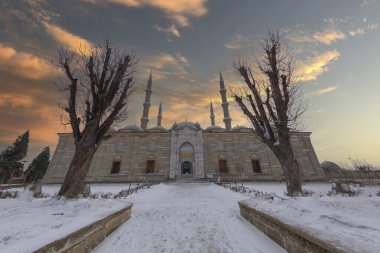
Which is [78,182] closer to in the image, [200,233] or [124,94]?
[124,94]

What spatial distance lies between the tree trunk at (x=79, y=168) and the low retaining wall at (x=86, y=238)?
216cm

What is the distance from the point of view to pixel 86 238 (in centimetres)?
296

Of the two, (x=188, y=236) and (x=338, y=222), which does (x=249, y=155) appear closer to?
(x=188, y=236)

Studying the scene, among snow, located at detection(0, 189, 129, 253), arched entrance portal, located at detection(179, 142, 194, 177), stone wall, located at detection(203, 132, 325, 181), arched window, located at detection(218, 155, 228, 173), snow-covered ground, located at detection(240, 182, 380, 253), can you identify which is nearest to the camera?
snow-covered ground, located at detection(240, 182, 380, 253)

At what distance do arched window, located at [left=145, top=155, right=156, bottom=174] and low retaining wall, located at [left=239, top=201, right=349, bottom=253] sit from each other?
24042mm

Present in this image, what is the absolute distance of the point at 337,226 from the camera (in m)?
2.61

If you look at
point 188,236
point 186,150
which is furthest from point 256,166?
point 188,236

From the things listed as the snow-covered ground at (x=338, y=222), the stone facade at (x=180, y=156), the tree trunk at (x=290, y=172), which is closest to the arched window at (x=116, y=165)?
the stone facade at (x=180, y=156)

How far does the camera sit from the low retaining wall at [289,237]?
81.0 inches

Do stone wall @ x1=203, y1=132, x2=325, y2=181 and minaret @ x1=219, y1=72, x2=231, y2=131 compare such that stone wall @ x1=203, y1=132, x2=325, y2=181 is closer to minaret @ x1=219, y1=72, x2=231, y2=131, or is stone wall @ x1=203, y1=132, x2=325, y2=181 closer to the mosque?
the mosque

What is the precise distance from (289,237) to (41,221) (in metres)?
4.04

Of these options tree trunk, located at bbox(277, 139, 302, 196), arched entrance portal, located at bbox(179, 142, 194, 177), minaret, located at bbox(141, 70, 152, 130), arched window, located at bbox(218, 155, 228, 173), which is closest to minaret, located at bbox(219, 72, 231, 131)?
arched window, located at bbox(218, 155, 228, 173)

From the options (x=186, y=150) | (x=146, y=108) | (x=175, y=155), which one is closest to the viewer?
(x=175, y=155)

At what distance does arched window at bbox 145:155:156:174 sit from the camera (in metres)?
27.1
